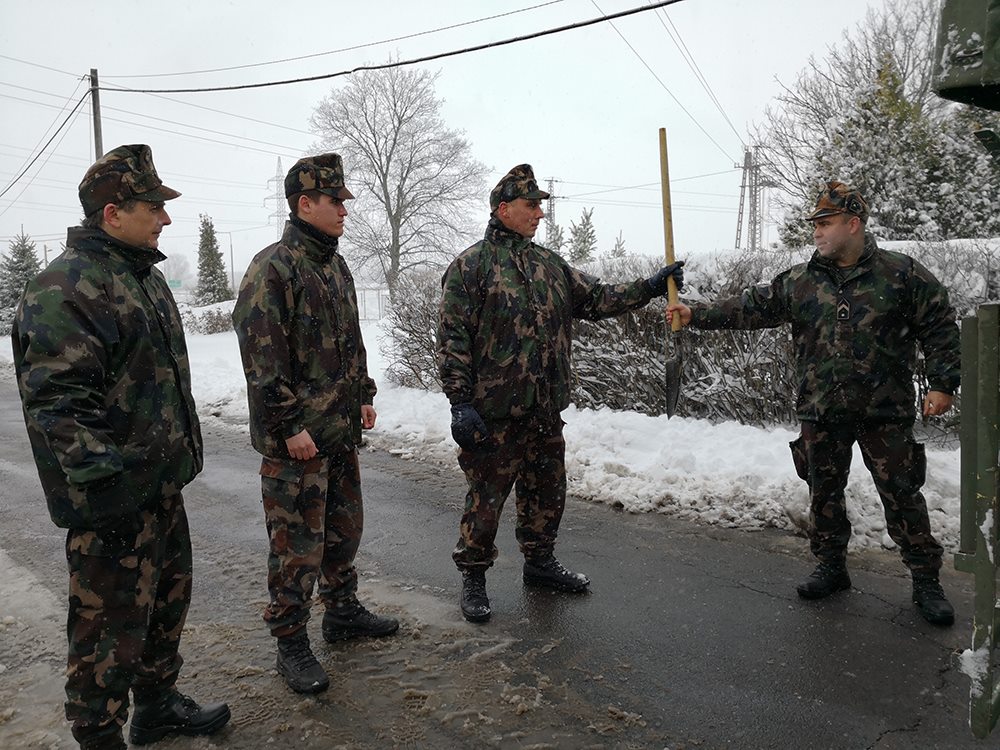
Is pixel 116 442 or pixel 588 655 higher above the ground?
pixel 116 442

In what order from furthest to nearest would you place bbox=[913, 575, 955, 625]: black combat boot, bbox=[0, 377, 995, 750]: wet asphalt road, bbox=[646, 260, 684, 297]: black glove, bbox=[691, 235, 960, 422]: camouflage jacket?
bbox=[646, 260, 684, 297]: black glove, bbox=[691, 235, 960, 422]: camouflage jacket, bbox=[913, 575, 955, 625]: black combat boot, bbox=[0, 377, 995, 750]: wet asphalt road

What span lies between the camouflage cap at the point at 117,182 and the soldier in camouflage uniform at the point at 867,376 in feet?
10.3

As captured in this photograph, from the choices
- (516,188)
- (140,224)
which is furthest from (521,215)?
(140,224)

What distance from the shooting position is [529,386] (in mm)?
3771

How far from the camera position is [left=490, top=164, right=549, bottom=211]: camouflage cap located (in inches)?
152

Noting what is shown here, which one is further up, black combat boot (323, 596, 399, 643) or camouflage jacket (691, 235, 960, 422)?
camouflage jacket (691, 235, 960, 422)

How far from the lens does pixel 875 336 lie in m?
3.68

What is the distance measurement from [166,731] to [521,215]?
9.30ft

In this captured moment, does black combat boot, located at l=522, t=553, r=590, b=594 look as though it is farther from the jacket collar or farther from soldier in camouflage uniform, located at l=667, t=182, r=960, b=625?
the jacket collar

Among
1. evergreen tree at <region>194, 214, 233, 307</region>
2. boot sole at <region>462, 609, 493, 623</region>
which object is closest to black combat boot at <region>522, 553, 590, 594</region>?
boot sole at <region>462, 609, 493, 623</region>

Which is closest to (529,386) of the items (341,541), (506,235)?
(506,235)

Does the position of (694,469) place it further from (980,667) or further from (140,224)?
(140,224)

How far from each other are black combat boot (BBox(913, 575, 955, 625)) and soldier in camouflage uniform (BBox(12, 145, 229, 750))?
10.5 feet

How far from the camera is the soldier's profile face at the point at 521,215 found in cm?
387
